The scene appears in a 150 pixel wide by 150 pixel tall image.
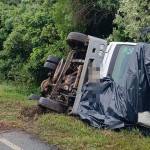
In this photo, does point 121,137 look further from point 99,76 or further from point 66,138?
point 99,76

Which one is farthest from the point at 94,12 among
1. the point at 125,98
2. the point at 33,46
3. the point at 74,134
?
the point at 74,134

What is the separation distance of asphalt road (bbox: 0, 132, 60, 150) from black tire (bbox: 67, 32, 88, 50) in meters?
2.34

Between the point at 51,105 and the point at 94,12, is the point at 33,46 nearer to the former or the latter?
the point at 94,12

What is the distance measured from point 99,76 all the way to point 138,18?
12.3 feet

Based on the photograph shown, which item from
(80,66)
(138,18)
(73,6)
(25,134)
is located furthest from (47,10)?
(25,134)

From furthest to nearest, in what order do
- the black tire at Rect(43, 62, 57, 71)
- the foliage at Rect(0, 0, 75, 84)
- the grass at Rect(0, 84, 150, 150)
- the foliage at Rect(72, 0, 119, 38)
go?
1. the foliage at Rect(0, 0, 75, 84)
2. the foliage at Rect(72, 0, 119, 38)
3. the black tire at Rect(43, 62, 57, 71)
4. the grass at Rect(0, 84, 150, 150)

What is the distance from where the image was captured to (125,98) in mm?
5004

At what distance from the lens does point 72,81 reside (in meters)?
6.37

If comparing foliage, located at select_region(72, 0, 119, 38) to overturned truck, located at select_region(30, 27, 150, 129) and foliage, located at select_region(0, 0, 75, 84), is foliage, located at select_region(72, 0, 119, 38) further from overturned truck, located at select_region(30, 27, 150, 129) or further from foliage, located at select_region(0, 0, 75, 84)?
overturned truck, located at select_region(30, 27, 150, 129)

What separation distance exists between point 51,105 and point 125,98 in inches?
61.6

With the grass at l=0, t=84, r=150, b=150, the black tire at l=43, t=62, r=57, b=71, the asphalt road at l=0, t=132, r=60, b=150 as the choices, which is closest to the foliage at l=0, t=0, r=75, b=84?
the black tire at l=43, t=62, r=57, b=71

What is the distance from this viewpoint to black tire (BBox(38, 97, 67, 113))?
5.92m

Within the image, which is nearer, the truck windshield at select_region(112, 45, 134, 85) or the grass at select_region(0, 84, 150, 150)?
the grass at select_region(0, 84, 150, 150)

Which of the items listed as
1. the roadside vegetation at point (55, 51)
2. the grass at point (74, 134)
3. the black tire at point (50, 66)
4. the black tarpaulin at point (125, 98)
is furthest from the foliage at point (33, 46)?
the black tarpaulin at point (125, 98)
